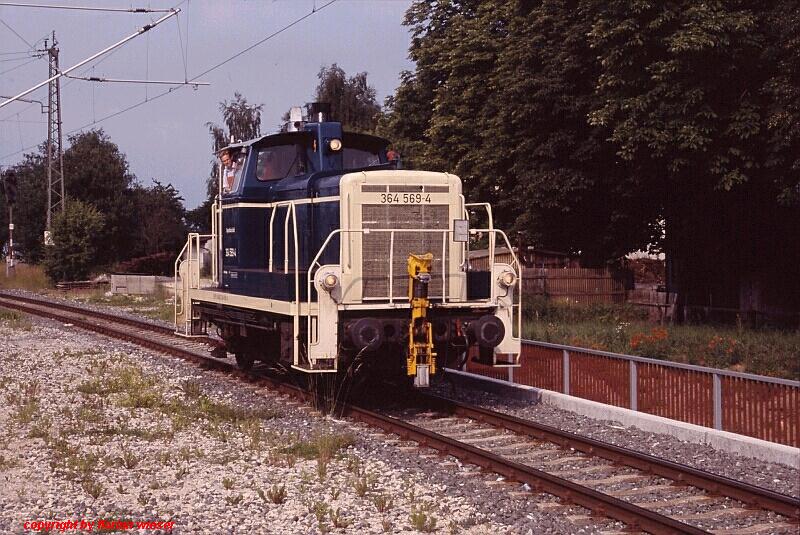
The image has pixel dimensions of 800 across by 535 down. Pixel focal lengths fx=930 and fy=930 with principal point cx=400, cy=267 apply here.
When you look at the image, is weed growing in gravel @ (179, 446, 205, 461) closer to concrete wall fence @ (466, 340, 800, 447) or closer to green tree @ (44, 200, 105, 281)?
concrete wall fence @ (466, 340, 800, 447)

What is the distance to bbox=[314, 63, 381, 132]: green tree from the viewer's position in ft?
176

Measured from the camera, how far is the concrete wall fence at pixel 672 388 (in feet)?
28.3

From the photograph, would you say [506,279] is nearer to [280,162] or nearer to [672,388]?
[672,388]

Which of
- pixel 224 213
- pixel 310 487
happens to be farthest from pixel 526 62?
pixel 310 487

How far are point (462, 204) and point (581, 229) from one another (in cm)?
1064

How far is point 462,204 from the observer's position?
11.1 metres

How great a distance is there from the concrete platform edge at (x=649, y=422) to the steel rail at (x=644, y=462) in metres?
0.92

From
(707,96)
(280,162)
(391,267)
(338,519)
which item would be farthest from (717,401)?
(707,96)

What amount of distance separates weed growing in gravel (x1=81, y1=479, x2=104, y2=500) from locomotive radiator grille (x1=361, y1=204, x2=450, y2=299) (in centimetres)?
396

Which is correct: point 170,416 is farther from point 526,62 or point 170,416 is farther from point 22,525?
point 526,62

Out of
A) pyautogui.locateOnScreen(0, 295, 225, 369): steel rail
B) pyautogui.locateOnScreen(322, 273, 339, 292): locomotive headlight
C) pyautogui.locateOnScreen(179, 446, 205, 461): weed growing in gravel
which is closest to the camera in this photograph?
pyautogui.locateOnScreen(179, 446, 205, 461): weed growing in gravel

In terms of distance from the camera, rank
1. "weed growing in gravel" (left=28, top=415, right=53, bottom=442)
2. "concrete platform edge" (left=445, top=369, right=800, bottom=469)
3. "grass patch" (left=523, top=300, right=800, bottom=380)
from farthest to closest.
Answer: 1. "grass patch" (left=523, top=300, right=800, bottom=380)
2. "weed growing in gravel" (left=28, top=415, right=53, bottom=442)
3. "concrete platform edge" (left=445, top=369, right=800, bottom=469)

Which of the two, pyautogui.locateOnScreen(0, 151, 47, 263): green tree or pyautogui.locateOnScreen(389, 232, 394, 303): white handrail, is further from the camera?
pyautogui.locateOnScreen(0, 151, 47, 263): green tree

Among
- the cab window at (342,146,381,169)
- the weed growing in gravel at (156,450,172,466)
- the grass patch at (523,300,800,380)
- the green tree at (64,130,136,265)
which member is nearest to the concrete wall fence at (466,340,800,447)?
the grass patch at (523,300,800,380)
